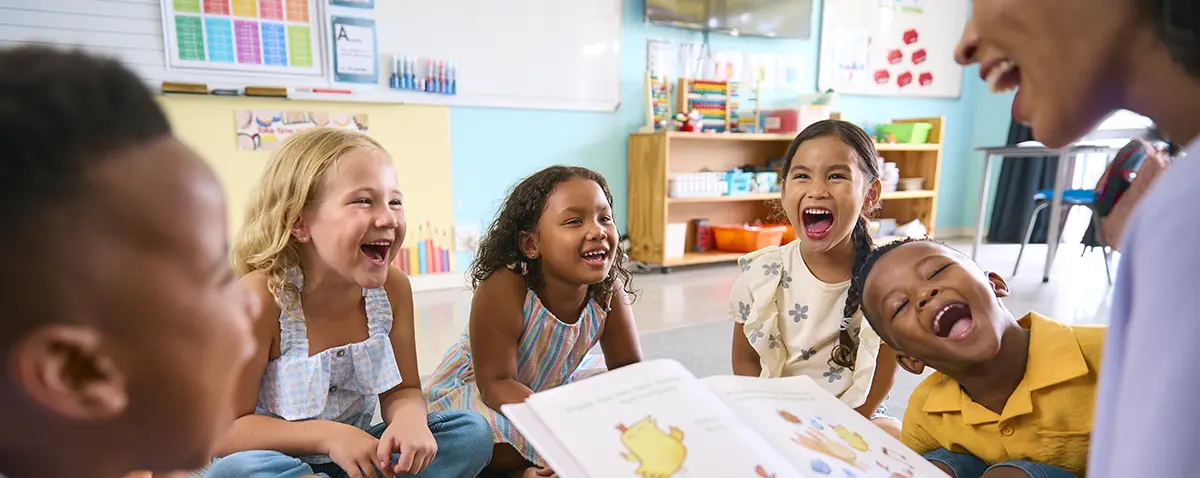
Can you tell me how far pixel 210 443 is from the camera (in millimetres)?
368

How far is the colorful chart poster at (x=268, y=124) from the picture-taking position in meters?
2.44

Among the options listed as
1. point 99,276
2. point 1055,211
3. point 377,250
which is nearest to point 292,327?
point 377,250

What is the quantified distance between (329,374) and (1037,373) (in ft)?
3.15

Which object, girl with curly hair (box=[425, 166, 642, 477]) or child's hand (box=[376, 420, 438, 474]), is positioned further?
girl with curly hair (box=[425, 166, 642, 477])

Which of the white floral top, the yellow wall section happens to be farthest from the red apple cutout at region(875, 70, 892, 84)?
the white floral top

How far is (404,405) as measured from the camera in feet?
3.17

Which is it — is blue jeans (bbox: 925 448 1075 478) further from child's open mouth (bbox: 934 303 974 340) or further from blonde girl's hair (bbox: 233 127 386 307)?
blonde girl's hair (bbox: 233 127 386 307)

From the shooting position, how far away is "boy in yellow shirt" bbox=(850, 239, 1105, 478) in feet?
2.49

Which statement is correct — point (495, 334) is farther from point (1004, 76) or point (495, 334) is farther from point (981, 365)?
point (1004, 76)

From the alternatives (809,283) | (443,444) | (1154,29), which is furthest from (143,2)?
(1154,29)

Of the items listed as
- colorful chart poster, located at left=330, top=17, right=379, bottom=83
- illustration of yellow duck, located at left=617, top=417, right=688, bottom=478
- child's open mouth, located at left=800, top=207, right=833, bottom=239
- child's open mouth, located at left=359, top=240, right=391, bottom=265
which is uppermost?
colorful chart poster, located at left=330, top=17, right=379, bottom=83

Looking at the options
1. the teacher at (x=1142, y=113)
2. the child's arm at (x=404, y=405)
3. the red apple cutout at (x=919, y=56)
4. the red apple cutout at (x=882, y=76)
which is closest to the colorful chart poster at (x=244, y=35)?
the child's arm at (x=404, y=405)

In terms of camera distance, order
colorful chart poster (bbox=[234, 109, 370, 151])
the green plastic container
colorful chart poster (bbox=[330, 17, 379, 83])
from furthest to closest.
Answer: the green plastic container
colorful chart poster (bbox=[330, 17, 379, 83])
colorful chart poster (bbox=[234, 109, 370, 151])

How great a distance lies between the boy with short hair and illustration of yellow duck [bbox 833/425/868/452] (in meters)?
0.63
